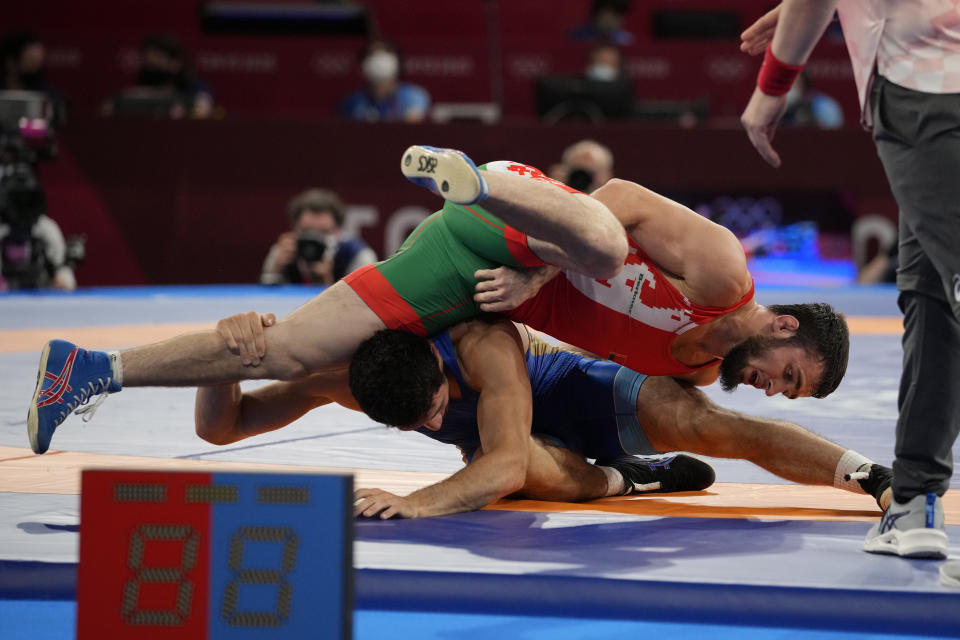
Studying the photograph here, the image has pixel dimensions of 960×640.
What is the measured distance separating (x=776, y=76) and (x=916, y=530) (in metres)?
0.97

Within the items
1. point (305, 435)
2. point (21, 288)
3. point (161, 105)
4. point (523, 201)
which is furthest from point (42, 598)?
point (161, 105)

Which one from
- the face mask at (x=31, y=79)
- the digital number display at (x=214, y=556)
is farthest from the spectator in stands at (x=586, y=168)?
the digital number display at (x=214, y=556)

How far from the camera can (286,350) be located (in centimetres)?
307

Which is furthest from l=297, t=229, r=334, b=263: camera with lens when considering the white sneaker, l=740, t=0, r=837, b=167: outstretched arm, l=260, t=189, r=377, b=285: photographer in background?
the white sneaker

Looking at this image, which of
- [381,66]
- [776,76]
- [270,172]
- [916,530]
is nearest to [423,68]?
[381,66]

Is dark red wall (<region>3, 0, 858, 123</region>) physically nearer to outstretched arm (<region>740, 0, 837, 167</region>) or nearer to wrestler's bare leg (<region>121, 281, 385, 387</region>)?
wrestler's bare leg (<region>121, 281, 385, 387</region>)

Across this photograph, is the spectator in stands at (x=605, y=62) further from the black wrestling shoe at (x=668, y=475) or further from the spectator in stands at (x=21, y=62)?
the black wrestling shoe at (x=668, y=475)

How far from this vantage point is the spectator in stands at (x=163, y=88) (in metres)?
9.23

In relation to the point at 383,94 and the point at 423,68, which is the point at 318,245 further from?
the point at 423,68

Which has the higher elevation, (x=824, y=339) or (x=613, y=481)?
(x=824, y=339)

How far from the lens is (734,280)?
313 cm

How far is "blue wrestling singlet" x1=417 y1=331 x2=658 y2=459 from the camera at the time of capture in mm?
3398

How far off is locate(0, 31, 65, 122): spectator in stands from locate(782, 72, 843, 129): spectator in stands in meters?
5.88

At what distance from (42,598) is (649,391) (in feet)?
5.55
